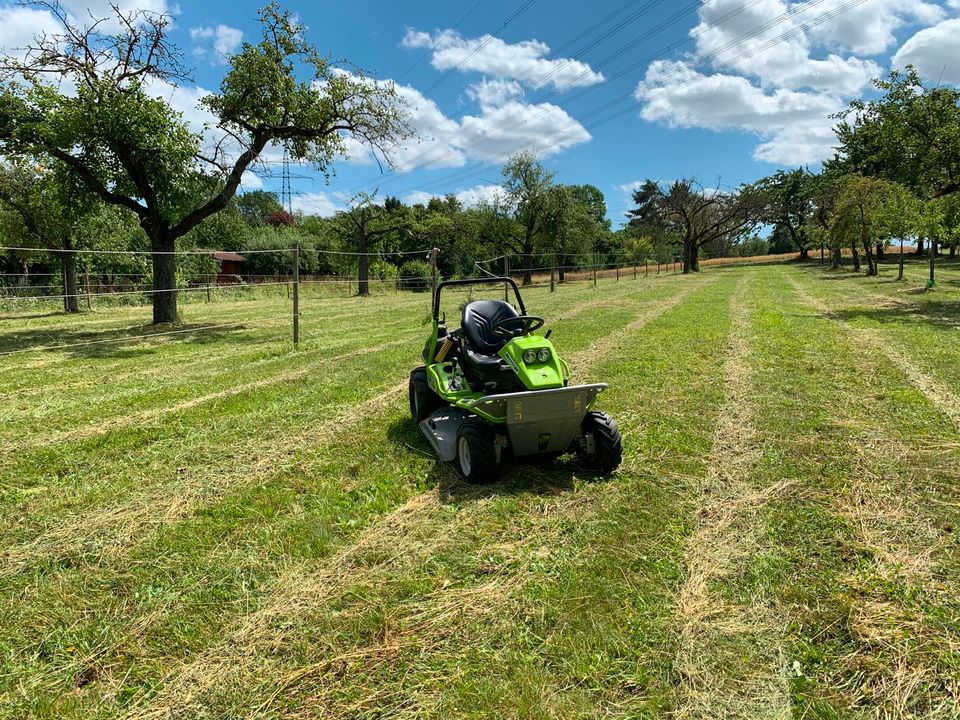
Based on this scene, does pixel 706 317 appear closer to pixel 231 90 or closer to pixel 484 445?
pixel 484 445

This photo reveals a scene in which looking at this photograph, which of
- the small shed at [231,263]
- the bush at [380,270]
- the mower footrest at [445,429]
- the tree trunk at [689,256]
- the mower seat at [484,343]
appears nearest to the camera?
the mower seat at [484,343]

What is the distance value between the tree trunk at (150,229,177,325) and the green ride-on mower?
10.3 m

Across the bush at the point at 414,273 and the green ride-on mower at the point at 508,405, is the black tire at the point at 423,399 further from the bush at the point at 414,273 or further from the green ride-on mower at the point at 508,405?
the bush at the point at 414,273

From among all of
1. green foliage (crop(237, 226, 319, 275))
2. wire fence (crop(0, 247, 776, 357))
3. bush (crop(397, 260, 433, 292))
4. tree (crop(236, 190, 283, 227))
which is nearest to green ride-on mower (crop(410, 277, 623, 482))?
→ wire fence (crop(0, 247, 776, 357))

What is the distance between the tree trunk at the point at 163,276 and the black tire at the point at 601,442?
11.4 m

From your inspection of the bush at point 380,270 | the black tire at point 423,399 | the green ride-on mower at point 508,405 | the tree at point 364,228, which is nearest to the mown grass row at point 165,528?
the black tire at point 423,399

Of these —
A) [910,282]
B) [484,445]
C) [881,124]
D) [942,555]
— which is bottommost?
[942,555]

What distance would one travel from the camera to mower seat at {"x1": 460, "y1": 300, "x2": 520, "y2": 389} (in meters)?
3.74

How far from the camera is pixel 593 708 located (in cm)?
183

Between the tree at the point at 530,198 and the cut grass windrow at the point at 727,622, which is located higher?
the tree at the point at 530,198

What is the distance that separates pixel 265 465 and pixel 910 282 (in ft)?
78.6

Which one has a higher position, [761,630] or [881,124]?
[881,124]

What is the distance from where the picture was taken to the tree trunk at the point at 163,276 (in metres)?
12.1

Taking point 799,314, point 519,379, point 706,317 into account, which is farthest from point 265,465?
point 799,314
